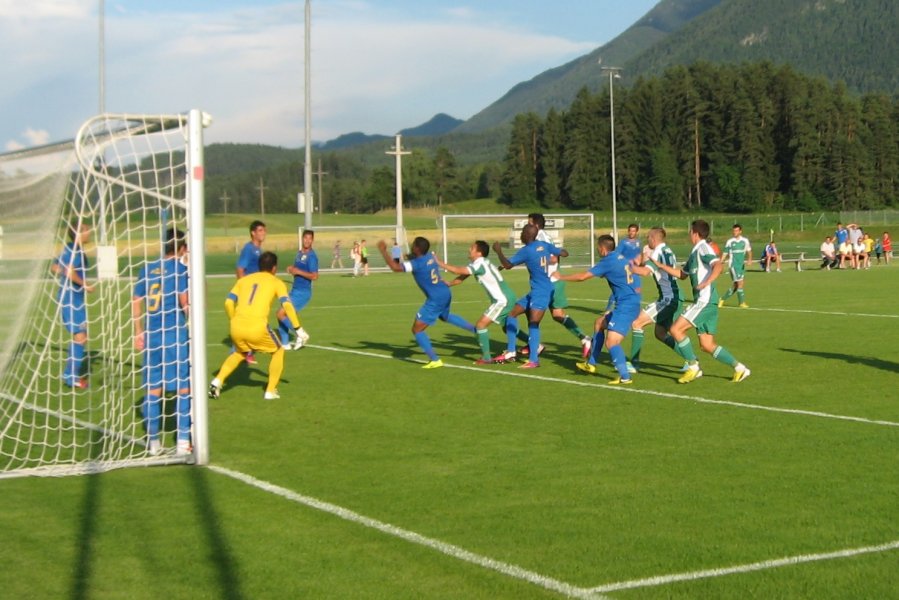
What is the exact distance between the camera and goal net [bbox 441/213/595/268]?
52156mm

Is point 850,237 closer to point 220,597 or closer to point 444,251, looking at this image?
point 444,251

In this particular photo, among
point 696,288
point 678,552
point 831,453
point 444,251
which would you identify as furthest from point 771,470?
point 444,251

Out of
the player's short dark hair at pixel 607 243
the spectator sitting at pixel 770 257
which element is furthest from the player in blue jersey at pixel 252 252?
the spectator sitting at pixel 770 257

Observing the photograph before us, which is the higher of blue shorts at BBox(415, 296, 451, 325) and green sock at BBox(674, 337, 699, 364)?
blue shorts at BBox(415, 296, 451, 325)

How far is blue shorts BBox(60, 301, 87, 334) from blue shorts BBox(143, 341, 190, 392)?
2.57 meters

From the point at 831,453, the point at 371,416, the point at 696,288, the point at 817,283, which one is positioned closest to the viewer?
the point at 831,453

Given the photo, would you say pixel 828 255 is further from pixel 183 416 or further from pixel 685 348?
pixel 183 416

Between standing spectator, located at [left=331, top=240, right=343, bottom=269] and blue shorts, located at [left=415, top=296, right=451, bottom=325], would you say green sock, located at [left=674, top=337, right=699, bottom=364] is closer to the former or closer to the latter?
blue shorts, located at [left=415, top=296, right=451, bottom=325]

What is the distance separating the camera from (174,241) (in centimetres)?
962

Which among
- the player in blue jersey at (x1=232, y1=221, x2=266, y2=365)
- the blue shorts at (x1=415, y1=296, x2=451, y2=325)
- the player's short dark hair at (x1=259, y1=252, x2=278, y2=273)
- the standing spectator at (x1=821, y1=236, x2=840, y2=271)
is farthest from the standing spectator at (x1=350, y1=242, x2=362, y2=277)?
the player's short dark hair at (x1=259, y1=252, x2=278, y2=273)

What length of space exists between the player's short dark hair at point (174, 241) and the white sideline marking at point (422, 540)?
2.15 m

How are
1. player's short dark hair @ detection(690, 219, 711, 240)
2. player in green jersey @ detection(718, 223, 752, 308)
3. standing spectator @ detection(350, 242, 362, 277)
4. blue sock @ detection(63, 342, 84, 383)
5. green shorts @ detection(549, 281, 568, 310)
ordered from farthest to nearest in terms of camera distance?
standing spectator @ detection(350, 242, 362, 277) < player in green jersey @ detection(718, 223, 752, 308) < green shorts @ detection(549, 281, 568, 310) < player's short dark hair @ detection(690, 219, 711, 240) < blue sock @ detection(63, 342, 84, 383)

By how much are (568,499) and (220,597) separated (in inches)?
110

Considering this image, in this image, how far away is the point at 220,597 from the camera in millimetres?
5691
